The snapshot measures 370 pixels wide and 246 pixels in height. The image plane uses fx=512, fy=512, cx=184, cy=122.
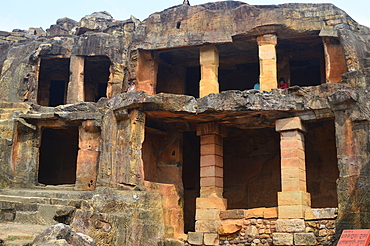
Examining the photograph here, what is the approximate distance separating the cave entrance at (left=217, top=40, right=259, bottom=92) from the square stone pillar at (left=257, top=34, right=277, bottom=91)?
569mm

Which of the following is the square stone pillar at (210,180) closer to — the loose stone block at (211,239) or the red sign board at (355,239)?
the loose stone block at (211,239)

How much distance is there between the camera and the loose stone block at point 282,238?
11684 mm

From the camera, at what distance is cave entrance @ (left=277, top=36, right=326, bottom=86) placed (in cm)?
1539

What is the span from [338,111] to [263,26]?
3.75 m

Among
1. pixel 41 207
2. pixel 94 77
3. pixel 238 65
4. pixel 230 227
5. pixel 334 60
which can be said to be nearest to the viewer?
pixel 41 207

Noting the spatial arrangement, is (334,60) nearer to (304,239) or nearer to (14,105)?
(304,239)

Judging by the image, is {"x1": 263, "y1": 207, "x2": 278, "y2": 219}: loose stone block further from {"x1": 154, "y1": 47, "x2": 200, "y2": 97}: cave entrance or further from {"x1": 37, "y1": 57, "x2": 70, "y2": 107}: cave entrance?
{"x1": 37, "y1": 57, "x2": 70, "y2": 107}: cave entrance

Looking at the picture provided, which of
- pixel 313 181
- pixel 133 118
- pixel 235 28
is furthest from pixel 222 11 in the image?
pixel 313 181

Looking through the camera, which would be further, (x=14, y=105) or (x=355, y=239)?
(x=14, y=105)

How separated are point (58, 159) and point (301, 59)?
9316 millimetres

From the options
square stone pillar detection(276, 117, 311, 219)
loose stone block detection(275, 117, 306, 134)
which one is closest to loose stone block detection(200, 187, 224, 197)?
square stone pillar detection(276, 117, 311, 219)

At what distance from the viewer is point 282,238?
1176 centimetres

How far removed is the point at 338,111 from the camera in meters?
12.1

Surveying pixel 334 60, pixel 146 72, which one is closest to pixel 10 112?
pixel 146 72
